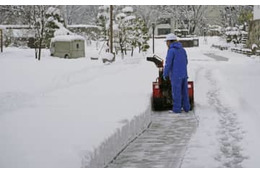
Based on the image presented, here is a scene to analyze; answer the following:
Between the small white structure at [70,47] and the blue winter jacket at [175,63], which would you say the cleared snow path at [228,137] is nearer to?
the blue winter jacket at [175,63]

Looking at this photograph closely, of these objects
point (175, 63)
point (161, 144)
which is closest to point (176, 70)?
point (175, 63)

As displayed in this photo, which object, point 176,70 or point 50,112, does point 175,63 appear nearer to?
point 176,70

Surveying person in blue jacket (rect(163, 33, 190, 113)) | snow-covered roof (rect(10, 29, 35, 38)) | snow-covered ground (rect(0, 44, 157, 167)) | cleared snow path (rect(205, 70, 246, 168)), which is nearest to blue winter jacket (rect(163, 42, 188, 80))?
person in blue jacket (rect(163, 33, 190, 113))

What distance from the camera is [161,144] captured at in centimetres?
417

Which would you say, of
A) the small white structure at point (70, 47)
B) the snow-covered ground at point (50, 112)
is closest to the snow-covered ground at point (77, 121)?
the snow-covered ground at point (50, 112)

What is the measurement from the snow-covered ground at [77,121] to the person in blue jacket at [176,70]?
1.10ft

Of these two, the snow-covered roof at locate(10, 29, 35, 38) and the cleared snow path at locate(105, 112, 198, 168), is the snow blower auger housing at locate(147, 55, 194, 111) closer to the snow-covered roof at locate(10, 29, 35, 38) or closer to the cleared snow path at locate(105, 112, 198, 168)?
the cleared snow path at locate(105, 112, 198, 168)

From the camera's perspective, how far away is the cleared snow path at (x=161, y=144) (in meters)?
3.56

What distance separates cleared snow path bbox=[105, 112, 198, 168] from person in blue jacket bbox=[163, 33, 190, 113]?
0.81 feet

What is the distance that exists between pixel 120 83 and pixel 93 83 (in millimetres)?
483

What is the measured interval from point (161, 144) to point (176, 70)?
5.32 feet

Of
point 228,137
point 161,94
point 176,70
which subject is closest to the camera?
point 228,137

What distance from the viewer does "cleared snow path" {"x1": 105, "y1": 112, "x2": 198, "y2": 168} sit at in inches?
140
